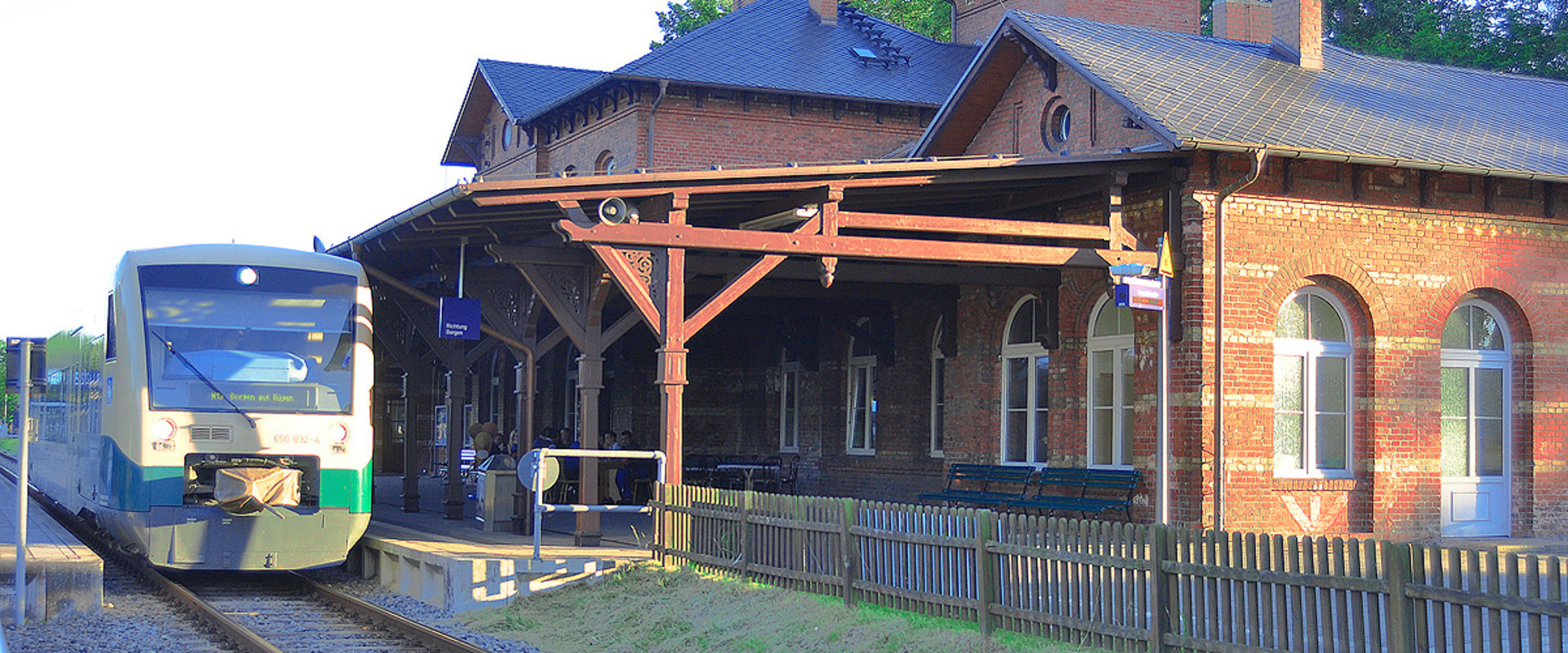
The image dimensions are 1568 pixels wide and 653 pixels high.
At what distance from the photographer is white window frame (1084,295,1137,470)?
53.2 feet

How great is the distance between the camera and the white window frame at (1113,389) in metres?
16.2

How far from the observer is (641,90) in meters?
23.9

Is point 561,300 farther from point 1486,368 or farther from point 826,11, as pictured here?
point 826,11

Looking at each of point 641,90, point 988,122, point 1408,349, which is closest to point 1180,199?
point 1408,349

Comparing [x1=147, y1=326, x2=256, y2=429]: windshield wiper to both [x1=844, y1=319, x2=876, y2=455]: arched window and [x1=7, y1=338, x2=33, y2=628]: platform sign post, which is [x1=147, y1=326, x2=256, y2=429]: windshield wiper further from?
[x1=844, y1=319, x2=876, y2=455]: arched window

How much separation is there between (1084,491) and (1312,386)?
258 cm

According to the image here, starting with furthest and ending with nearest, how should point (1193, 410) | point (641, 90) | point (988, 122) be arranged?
point (641, 90)
point (988, 122)
point (1193, 410)

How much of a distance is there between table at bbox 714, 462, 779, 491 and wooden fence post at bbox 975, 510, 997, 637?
10.4m

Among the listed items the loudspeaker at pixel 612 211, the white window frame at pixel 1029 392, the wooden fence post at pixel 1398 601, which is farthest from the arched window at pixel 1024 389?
the wooden fence post at pixel 1398 601

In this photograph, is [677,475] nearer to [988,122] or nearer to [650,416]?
[988,122]

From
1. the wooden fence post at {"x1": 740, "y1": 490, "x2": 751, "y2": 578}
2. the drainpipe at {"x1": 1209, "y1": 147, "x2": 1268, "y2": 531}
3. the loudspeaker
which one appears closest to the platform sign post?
the loudspeaker

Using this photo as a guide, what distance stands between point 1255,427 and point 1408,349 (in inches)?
83.9

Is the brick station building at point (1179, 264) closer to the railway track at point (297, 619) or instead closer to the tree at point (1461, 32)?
the railway track at point (297, 619)

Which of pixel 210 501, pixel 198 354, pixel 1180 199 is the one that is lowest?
pixel 210 501
